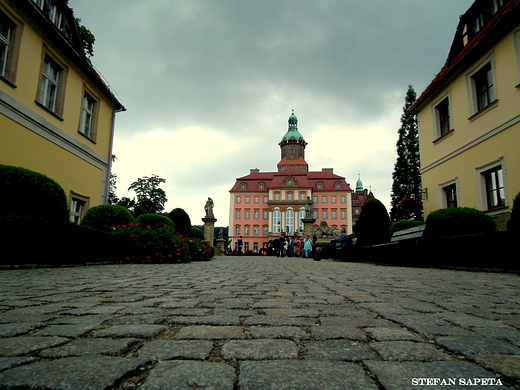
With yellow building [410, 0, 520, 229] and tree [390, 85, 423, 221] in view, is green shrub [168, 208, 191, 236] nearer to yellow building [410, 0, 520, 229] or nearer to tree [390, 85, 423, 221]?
yellow building [410, 0, 520, 229]

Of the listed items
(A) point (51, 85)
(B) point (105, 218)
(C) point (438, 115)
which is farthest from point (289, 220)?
(A) point (51, 85)

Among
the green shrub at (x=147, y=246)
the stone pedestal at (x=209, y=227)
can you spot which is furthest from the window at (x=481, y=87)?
the stone pedestal at (x=209, y=227)

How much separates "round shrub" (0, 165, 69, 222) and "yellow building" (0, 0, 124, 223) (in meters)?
0.18

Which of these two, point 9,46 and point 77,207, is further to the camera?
point 77,207

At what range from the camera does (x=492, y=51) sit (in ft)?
39.0

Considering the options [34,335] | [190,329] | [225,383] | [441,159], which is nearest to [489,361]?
[225,383]

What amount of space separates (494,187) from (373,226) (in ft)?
14.9

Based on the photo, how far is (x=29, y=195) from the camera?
25.6ft

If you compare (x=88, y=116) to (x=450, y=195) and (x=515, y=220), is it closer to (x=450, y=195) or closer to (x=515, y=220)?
(x=515, y=220)

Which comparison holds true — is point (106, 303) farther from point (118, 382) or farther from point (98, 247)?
point (98, 247)

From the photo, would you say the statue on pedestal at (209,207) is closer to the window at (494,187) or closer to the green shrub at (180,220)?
the green shrub at (180,220)

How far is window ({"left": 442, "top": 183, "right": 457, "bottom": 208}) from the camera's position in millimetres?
14532

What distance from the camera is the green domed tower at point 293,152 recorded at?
7731cm

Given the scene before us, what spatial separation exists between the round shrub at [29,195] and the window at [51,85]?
4802 millimetres
